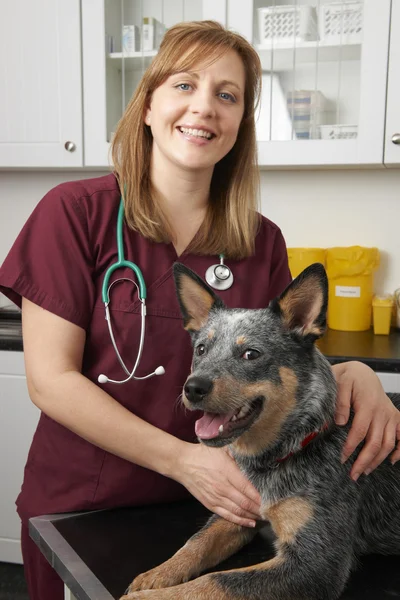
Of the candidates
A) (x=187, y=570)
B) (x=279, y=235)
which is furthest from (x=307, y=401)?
(x=279, y=235)

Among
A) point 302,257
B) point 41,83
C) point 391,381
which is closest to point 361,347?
point 391,381

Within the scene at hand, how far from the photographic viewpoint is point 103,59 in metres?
2.25

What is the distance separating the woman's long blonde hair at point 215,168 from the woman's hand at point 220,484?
0.45 meters

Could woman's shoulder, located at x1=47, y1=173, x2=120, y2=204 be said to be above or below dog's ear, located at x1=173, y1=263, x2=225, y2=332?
above

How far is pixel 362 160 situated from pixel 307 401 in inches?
57.1

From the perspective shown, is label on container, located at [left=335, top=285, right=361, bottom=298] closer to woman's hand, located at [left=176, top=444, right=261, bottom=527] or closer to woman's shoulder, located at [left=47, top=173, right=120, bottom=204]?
woman's shoulder, located at [left=47, top=173, right=120, bottom=204]

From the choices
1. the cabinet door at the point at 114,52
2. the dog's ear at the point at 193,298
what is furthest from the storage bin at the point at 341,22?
the dog's ear at the point at 193,298

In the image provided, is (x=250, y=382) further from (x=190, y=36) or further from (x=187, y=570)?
(x=190, y=36)

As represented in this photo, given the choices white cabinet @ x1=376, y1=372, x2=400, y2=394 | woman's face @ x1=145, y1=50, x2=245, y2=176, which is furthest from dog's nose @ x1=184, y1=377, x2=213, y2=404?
white cabinet @ x1=376, y1=372, x2=400, y2=394

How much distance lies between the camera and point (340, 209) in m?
2.60

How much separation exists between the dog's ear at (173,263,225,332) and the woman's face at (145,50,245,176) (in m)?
0.29

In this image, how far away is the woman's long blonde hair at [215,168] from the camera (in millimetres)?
1190

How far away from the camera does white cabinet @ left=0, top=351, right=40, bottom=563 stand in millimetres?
2182

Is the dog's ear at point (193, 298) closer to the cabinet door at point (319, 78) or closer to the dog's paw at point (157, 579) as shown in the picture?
the dog's paw at point (157, 579)
